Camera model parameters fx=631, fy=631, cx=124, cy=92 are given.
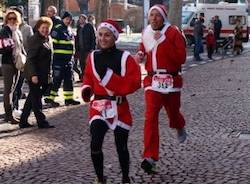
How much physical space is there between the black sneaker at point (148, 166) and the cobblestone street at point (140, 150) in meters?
0.07

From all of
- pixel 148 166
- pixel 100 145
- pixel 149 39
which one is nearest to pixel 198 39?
pixel 149 39

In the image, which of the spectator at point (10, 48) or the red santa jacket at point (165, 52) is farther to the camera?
the spectator at point (10, 48)

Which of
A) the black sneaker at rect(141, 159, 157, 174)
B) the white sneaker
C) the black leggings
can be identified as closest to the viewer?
the black leggings

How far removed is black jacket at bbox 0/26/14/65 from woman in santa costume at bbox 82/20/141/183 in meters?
4.28

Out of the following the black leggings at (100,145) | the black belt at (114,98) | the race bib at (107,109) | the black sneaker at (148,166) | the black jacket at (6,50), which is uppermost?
the black jacket at (6,50)

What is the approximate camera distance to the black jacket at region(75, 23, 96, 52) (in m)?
14.5

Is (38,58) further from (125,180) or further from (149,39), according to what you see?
(125,180)

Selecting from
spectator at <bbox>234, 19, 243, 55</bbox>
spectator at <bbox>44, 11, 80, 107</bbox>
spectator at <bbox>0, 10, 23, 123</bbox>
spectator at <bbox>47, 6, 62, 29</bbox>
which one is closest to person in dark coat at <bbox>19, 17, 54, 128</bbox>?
spectator at <bbox>0, 10, 23, 123</bbox>

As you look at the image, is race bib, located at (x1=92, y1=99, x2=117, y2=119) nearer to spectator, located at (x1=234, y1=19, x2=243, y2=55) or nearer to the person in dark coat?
the person in dark coat

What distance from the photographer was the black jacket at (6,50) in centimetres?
993

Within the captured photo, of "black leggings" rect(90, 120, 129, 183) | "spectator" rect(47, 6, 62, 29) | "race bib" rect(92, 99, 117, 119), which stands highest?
"spectator" rect(47, 6, 62, 29)

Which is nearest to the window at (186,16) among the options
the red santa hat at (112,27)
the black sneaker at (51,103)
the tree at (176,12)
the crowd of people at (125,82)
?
the tree at (176,12)

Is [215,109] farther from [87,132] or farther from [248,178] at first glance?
[248,178]

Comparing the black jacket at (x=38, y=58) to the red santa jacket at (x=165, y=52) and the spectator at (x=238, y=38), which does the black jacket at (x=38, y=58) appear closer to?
the red santa jacket at (x=165, y=52)
